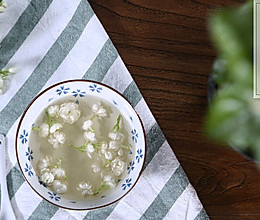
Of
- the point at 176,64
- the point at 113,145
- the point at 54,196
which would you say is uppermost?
the point at 176,64

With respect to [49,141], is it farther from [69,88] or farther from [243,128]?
[243,128]

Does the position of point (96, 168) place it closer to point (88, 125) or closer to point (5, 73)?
point (88, 125)

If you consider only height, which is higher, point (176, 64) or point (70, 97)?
point (176, 64)

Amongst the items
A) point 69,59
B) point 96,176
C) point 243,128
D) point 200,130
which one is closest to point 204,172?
point 200,130

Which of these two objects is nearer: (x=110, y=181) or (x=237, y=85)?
(x=237, y=85)

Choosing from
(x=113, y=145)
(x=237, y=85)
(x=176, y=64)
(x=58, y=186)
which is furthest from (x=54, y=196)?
(x=237, y=85)

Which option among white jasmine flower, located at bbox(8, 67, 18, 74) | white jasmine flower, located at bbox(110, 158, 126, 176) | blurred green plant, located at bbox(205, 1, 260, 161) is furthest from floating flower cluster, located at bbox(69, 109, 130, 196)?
blurred green plant, located at bbox(205, 1, 260, 161)

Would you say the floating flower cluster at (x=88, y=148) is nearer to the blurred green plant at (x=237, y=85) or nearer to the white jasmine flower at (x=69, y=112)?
the white jasmine flower at (x=69, y=112)
